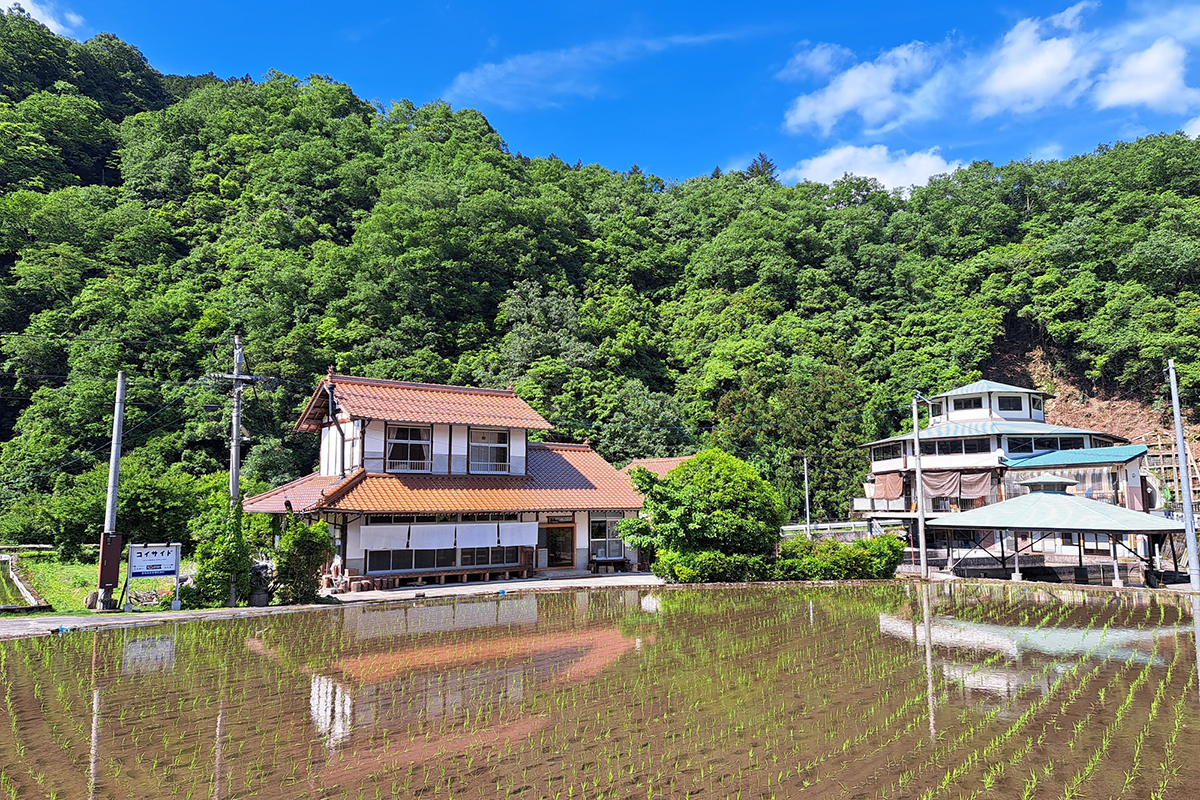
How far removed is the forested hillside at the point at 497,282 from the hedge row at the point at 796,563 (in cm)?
1657

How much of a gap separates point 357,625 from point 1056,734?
40.9 feet

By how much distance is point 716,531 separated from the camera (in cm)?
2075

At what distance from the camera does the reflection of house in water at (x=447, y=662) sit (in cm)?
877

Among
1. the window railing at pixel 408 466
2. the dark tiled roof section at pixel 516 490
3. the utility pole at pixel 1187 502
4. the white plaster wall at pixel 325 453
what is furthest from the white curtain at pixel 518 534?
the utility pole at pixel 1187 502

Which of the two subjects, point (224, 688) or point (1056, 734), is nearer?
point (1056, 734)

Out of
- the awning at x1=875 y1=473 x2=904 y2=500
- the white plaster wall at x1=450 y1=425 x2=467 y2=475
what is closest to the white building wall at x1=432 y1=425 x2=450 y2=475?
the white plaster wall at x1=450 y1=425 x2=467 y2=475

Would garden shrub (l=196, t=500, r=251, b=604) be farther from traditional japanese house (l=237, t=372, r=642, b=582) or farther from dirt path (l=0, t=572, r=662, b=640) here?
traditional japanese house (l=237, t=372, r=642, b=582)

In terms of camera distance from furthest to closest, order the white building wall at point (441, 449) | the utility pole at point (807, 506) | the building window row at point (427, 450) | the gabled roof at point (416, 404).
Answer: the utility pole at point (807, 506), the white building wall at point (441, 449), the building window row at point (427, 450), the gabled roof at point (416, 404)

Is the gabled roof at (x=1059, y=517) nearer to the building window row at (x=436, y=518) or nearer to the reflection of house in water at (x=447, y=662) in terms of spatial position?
the reflection of house in water at (x=447, y=662)

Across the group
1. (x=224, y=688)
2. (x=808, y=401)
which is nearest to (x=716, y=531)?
(x=224, y=688)

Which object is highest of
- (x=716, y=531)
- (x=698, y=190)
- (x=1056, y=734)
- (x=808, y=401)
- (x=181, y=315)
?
(x=698, y=190)

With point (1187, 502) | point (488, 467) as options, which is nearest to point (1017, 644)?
point (1187, 502)

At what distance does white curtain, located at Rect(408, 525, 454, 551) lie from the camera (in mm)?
20719

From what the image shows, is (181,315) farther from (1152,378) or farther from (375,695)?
(1152,378)
